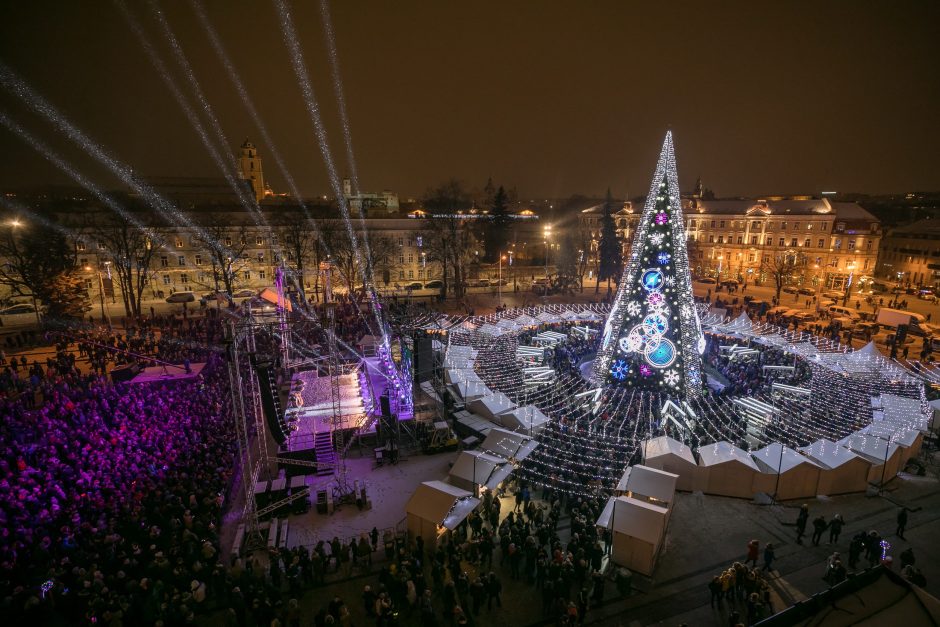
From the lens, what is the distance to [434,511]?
10.3m

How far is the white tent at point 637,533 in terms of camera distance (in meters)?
9.45

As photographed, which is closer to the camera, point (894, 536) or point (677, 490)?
point (894, 536)

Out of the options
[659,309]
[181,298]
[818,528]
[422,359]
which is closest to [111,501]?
[422,359]

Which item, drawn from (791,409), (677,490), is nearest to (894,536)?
(677,490)

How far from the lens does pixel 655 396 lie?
16375mm

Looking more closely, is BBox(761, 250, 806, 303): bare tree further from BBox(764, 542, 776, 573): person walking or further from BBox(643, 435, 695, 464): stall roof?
BBox(764, 542, 776, 573): person walking

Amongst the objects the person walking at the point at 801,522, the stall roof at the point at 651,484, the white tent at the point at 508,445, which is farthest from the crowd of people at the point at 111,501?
the person walking at the point at 801,522

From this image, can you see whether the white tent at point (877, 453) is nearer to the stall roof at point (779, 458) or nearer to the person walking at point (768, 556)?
the stall roof at point (779, 458)

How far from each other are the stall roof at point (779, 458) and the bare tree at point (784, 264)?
42639 millimetres

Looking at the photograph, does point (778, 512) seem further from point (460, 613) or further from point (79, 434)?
point (79, 434)

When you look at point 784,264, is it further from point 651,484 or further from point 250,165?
point 250,165

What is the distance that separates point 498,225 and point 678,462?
4104 centimetres

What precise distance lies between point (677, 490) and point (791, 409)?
6.65m

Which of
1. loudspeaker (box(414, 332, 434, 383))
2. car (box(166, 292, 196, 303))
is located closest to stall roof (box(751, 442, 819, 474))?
loudspeaker (box(414, 332, 434, 383))
